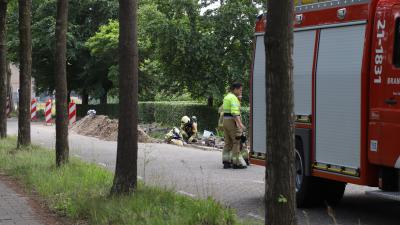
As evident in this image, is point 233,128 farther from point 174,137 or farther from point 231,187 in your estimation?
point 174,137

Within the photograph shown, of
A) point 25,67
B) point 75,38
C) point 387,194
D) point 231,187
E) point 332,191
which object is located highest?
point 75,38

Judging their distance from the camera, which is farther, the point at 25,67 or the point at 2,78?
the point at 2,78

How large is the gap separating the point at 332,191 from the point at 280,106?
4941 mm

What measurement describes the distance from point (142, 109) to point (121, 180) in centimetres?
3129

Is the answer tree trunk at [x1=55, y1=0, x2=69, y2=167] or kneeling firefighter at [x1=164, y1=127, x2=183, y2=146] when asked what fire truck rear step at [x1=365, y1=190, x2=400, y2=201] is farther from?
kneeling firefighter at [x1=164, y1=127, x2=183, y2=146]

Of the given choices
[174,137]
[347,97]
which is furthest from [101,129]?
[347,97]

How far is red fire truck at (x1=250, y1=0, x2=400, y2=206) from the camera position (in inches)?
327

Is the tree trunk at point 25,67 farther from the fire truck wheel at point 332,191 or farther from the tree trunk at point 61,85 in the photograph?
the fire truck wheel at point 332,191

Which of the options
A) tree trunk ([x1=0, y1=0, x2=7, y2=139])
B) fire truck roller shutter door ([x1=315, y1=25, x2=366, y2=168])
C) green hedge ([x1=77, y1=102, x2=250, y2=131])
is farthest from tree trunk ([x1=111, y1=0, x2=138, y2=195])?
green hedge ([x1=77, y1=102, x2=250, y2=131])

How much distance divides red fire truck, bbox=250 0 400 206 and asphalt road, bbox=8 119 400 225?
0.55 metres

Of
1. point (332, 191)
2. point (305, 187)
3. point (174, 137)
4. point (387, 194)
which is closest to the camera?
point (387, 194)

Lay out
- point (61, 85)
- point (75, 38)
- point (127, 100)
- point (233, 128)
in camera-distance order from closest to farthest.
→ point (127, 100)
point (61, 85)
point (233, 128)
point (75, 38)

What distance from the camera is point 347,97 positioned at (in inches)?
349

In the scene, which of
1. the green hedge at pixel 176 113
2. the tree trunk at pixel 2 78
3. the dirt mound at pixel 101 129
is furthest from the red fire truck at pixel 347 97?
the green hedge at pixel 176 113
